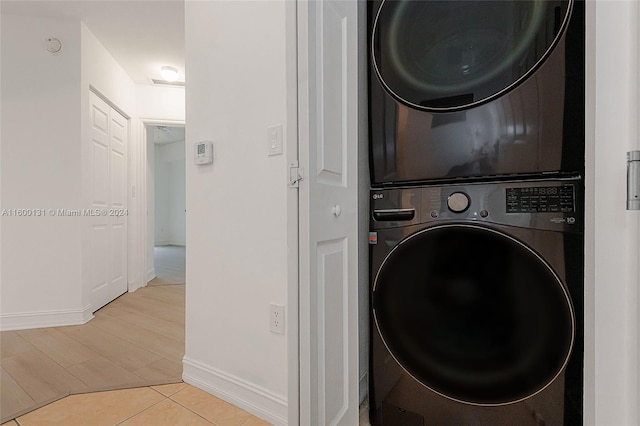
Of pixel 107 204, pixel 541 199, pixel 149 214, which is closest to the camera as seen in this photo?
pixel 541 199

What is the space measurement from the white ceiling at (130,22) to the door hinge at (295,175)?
96.0 inches

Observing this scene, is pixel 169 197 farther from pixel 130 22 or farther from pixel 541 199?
pixel 541 199

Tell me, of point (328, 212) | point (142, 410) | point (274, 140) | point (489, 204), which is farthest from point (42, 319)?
point (489, 204)

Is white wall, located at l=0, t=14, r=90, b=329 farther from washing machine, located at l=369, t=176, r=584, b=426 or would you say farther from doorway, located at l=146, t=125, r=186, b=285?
doorway, located at l=146, t=125, r=186, b=285

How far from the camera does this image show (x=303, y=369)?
0.79 meters

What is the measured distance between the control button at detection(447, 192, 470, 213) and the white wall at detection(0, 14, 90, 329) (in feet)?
9.59

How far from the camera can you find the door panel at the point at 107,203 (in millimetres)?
2908

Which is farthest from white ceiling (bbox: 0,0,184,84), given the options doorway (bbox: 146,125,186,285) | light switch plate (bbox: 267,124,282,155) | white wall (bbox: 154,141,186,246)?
white wall (bbox: 154,141,186,246)

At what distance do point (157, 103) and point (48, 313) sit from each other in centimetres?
248

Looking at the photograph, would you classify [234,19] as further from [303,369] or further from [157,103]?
[157,103]

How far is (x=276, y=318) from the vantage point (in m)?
1.32

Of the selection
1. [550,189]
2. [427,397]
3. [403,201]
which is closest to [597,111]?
[550,189]

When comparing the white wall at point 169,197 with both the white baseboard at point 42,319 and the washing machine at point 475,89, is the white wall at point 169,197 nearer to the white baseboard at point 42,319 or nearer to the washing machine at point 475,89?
A: the white baseboard at point 42,319

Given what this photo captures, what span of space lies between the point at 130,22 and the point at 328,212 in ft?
9.39
